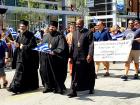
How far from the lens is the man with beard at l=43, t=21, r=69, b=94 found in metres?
11.1

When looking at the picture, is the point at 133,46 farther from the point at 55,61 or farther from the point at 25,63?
the point at 25,63

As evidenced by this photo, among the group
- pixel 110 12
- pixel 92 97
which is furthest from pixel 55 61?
pixel 110 12

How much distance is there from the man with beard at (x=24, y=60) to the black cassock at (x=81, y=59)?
54.2 inches

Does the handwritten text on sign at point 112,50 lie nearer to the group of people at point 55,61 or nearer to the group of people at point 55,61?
the group of people at point 55,61

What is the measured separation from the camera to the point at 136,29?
46.0 feet

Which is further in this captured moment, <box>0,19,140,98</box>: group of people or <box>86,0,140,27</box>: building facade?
<box>86,0,140,27</box>: building facade

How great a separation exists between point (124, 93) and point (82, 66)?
4.54 ft

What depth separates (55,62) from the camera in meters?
11.2

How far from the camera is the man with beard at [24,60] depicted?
1164 cm

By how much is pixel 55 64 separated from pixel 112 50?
3.47 meters

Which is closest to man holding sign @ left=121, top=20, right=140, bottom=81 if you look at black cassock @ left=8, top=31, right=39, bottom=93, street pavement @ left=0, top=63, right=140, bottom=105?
street pavement @ left=0, top=63, right=140, bottom=105

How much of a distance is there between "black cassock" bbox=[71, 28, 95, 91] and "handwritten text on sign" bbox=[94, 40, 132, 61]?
118 inches

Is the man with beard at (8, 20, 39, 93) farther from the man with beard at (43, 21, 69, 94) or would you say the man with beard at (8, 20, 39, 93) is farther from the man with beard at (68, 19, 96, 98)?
the man with beard at (68, 19, 96, 98)

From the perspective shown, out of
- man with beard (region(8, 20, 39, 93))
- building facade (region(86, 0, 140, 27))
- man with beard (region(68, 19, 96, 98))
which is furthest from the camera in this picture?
building facade (region(86, 0, 140, 27))
